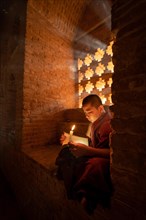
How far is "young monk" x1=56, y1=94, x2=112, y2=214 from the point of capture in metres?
1.50

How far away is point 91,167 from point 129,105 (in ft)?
2.65

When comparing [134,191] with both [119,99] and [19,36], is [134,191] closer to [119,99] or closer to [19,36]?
[119,99]

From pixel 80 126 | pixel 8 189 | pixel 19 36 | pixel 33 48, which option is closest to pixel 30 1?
pixel 19 36

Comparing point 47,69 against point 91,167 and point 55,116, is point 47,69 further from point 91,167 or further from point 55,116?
point 91,167

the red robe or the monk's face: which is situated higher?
the monk's face

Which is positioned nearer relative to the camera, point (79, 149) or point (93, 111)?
point (79, 149)

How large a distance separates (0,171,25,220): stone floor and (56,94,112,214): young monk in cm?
236

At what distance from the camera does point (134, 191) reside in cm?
130

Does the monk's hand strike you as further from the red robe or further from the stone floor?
the stone floor

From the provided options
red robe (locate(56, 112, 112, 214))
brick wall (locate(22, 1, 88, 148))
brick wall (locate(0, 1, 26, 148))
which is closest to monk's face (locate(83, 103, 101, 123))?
red robe (locate(56, 112, 112, 214))

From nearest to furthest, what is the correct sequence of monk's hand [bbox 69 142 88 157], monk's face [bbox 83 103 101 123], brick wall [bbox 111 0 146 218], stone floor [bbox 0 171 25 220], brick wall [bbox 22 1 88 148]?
brick wall [bbox 111 0 146 218] → monk's hand [bbox 69 142 88 157] → monk's face [bbox 83 103 101 123] → stone floor [bbox 0 171 25 220] → brick wall [bbox 22 1 88 148]

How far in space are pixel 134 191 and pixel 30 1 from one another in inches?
198

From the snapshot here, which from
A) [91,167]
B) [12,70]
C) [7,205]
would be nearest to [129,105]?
[91,167]

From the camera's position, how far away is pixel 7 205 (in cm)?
376
